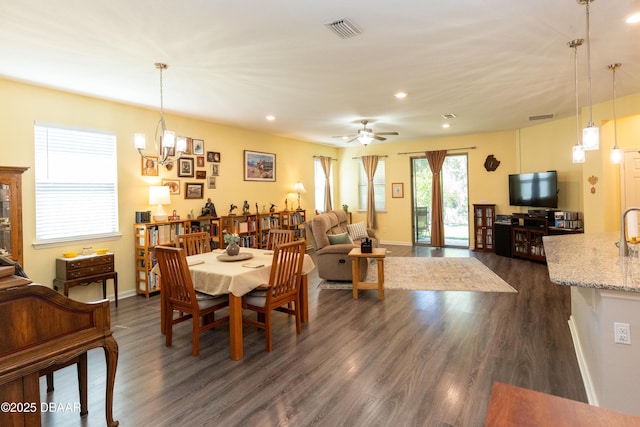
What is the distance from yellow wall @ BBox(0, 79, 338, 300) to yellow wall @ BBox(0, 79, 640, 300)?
0.01 meters

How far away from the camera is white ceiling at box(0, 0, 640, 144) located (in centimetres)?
253

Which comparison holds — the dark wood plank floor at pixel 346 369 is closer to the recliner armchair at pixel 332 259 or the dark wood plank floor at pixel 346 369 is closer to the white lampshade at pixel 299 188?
the recliner armchair at pixel 332 259

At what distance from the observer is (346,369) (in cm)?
278

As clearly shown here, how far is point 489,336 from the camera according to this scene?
10.9ft

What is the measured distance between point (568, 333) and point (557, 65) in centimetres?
281

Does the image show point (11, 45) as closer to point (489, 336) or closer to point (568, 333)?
point (489, 336)

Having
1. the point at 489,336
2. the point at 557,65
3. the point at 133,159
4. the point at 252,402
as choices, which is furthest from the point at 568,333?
the point at 133,159

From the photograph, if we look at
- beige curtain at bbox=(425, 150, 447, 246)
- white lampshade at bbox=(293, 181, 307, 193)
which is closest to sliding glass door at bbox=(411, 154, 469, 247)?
beige curtain at bbox=(425, 150, 447, 246)

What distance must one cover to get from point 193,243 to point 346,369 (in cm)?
253

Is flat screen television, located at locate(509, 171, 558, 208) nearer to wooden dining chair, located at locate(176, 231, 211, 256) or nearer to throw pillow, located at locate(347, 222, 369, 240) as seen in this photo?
throw pillow, located at locate(347, 222, 369, 240)

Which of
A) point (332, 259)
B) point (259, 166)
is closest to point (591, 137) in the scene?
point (332, 259)

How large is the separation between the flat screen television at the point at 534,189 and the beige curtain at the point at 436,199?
156 centimetres

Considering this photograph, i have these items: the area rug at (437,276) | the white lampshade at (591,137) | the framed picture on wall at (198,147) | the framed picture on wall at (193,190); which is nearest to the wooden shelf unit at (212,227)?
the framed picture on wall at (193,190)

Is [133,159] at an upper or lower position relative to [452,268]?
upper
